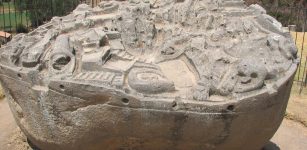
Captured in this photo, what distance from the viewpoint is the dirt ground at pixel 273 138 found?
6.34 metres

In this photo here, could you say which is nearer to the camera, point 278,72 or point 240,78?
point 240,78

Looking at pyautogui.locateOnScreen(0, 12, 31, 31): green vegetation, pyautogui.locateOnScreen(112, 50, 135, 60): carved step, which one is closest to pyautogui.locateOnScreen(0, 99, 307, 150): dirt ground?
pyautogui.locateOnScreen(112, 50, 135, 60): carved step

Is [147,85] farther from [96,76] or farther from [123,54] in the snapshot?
[123,54]

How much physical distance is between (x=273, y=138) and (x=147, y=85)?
334 cm

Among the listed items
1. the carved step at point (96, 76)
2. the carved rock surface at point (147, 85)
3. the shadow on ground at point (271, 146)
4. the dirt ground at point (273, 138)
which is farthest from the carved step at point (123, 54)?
the shadow on ground at point (271, 146)

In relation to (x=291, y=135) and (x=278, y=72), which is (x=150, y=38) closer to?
(x=278, y=72)

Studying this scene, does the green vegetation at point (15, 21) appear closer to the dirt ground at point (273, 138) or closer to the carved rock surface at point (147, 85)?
the dirt ground at point (273, 138)

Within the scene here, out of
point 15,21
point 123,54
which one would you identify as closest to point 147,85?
point 123,54

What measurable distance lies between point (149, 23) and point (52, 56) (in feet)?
5.10

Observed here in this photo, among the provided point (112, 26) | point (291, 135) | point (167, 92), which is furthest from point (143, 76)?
point (291, 135)

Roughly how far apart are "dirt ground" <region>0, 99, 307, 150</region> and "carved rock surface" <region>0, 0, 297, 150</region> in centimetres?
102

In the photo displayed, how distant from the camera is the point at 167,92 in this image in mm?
4715

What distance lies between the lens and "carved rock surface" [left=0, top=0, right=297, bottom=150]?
4.60m

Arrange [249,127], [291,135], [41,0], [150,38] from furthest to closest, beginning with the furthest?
1. [41,0]
2. [291,135]
3. [150,38]
4. [249,127]
